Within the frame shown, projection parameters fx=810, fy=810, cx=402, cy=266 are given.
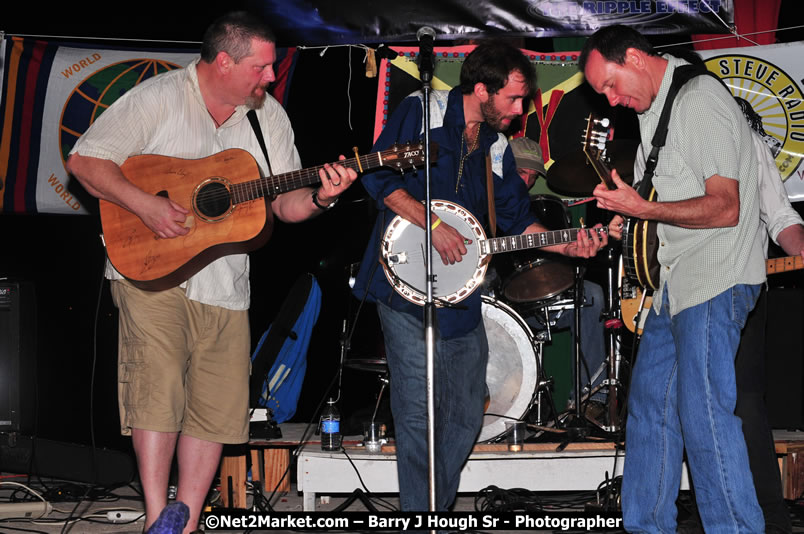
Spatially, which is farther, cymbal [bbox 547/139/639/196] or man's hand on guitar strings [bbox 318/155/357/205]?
cymbal [bbox 547/139/639/196]

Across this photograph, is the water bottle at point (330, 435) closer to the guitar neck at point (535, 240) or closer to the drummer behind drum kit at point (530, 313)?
the drummer behind drum kit at point (530, 313)

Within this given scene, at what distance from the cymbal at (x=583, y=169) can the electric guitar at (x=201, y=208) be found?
7.15 ft

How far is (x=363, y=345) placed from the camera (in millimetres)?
5965

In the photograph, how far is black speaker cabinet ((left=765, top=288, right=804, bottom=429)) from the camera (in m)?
5.38

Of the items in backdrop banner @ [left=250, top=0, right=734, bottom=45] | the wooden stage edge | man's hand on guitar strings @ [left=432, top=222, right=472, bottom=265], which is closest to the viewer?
man's hand on guitar strings @ [left=432, top=222, right=472, bottom=265]

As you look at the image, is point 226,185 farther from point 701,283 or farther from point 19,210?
point 19,210

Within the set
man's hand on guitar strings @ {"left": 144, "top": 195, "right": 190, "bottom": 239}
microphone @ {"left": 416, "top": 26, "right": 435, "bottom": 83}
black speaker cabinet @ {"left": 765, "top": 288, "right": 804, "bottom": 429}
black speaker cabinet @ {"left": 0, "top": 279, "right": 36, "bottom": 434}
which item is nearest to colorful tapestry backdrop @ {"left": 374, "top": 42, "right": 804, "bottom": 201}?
black speaker cabinet @ {"left": 765, "top": 288, "right": 804, "bottom": 429}

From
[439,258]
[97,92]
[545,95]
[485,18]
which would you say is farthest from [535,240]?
[97,92]

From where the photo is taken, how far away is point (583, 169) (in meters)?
5.73

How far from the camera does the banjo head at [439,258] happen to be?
4000mm

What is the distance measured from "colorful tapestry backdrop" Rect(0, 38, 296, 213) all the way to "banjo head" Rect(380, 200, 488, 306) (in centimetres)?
301

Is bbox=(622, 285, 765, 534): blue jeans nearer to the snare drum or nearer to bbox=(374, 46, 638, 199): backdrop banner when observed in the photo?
the snare drum

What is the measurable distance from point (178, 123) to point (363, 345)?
272 cm

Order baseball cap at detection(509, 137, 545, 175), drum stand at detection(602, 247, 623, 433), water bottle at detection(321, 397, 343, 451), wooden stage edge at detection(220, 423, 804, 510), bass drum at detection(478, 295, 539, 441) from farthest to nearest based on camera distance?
baseball cap at detection(509, 137, 545, 175), drum stand at detection(602, 247, 623, 433), bass drum at detection(478, 295, 539, 441), water bottle at detection(321, 397, 343, 451), wooden stage edge at detection(220, 423, 804, 510)
